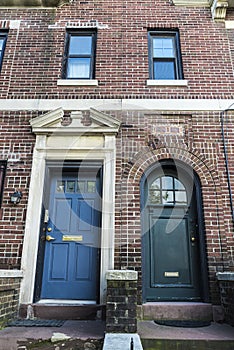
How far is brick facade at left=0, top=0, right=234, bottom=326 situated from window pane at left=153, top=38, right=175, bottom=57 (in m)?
0.29

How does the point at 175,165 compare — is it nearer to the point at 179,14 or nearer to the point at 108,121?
the point at 108,121

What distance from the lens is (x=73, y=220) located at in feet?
17.4

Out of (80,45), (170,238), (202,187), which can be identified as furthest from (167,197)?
(80,45)

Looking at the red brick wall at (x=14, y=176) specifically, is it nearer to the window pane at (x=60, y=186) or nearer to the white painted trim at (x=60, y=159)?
the white painted trim at (x=60, y=159)

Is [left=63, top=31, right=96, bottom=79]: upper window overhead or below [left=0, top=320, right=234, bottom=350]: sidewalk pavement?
overhead

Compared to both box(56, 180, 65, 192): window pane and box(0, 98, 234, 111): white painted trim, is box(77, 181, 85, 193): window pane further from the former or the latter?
box(0, 98, 234, 111): white painted trim

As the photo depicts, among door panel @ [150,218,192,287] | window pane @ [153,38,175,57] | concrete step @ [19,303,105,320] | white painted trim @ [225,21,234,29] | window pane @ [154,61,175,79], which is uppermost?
white painted trim @ [225,21,234,29]

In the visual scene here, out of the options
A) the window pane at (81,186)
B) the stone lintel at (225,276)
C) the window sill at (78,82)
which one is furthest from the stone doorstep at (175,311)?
the window sill at (78,82)

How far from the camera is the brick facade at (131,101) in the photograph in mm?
5039

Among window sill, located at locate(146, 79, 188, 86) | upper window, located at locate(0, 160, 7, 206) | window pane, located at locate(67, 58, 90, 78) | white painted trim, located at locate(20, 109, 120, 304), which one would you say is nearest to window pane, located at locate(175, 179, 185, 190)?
white painted trim, located at locate(20, 109, 120, 304)

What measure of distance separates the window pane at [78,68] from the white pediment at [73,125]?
1254mm

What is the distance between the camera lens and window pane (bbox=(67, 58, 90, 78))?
20.9 ft

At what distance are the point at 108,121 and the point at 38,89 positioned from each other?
180 cm

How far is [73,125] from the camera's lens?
18.6 feet
